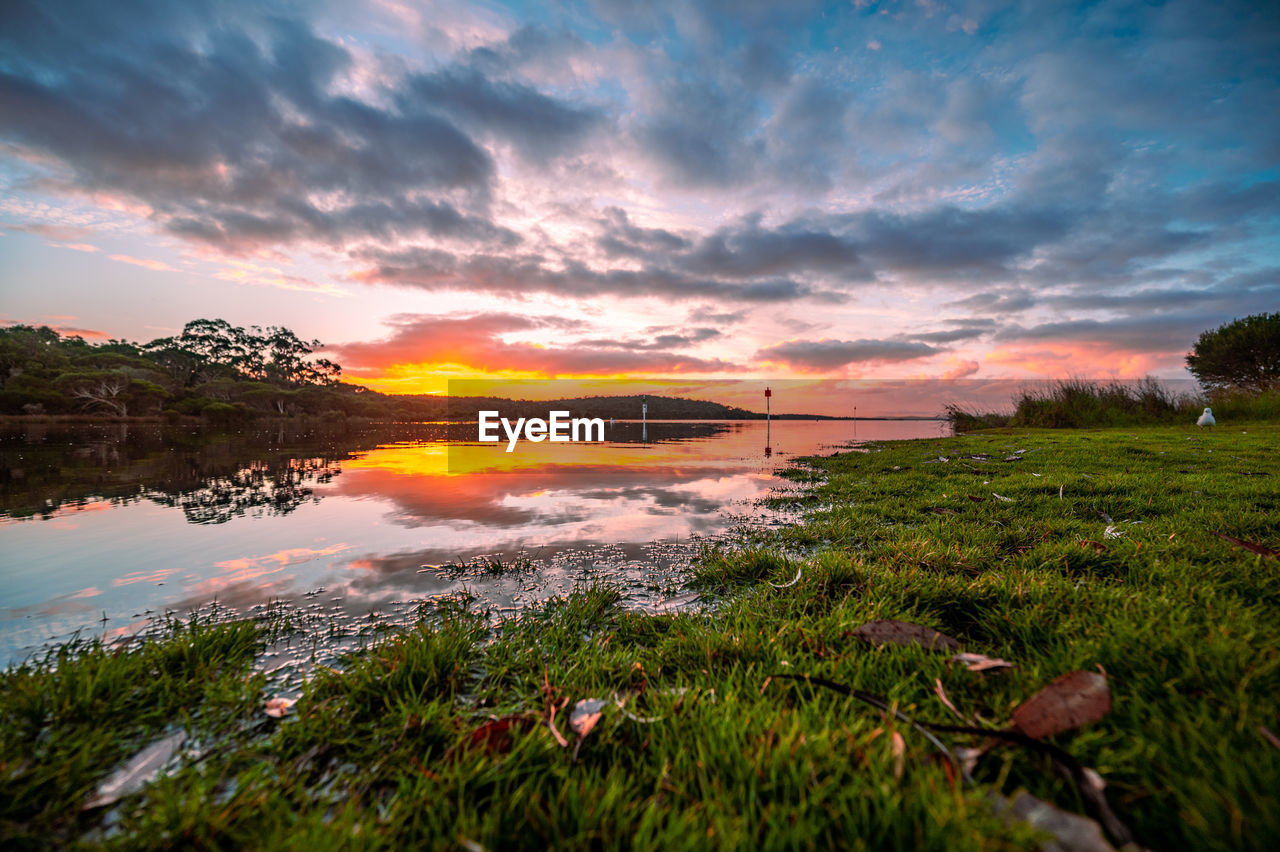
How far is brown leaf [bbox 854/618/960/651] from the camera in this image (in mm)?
2402

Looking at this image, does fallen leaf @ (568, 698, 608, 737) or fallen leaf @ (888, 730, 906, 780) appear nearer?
fallen leaf @ (888, 730, 906, 780)

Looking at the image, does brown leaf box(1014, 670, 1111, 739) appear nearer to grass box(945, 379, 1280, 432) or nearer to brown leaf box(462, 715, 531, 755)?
brown leaf box(462, 715, 531, 755)

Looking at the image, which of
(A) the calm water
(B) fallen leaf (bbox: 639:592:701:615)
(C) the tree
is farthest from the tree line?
(C) the tree

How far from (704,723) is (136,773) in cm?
216

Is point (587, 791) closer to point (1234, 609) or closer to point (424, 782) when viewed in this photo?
point (424, 782)

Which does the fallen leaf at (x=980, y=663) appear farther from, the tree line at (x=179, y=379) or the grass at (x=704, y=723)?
the tree line at (x=179, y=379)

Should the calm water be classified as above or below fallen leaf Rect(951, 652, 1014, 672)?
below

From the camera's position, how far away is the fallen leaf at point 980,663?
1.97 metres

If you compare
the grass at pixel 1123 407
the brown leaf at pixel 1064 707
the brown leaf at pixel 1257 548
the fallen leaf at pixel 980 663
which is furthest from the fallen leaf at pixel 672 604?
the grass at pixel 1123 407

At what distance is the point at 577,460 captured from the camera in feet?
50.7

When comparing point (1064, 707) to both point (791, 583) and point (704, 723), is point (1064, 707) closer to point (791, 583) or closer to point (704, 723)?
point (704, 723)

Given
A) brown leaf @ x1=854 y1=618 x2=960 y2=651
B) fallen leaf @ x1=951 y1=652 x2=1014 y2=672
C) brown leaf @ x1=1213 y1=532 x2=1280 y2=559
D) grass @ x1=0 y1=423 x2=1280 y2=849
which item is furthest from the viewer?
brown leaf @ x1=1213 y1=532 x2=1280 y2=559

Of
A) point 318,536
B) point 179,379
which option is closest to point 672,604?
point 318,536

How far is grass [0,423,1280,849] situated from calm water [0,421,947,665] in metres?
0.83
